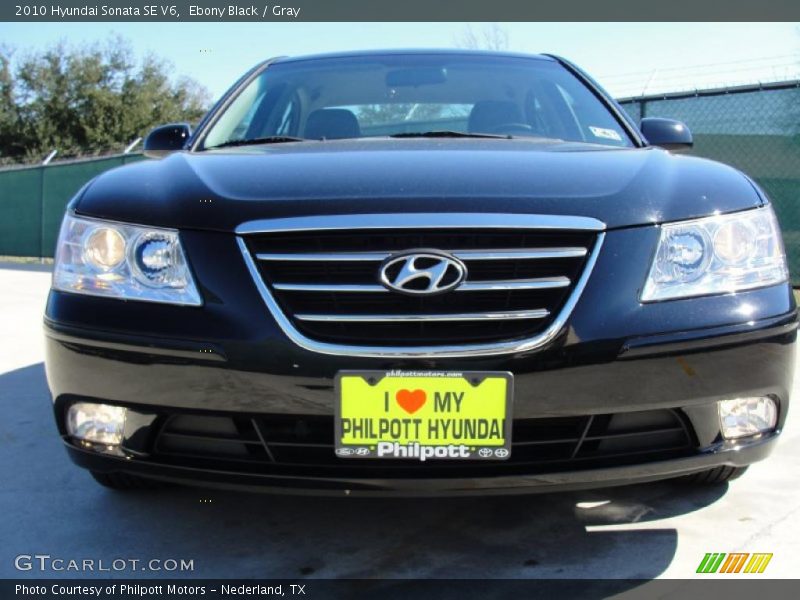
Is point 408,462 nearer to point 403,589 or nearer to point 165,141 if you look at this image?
point 403,589

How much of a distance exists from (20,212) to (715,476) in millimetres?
13807

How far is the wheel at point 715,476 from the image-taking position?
248 cm

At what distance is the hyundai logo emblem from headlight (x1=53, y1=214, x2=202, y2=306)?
1.46ft

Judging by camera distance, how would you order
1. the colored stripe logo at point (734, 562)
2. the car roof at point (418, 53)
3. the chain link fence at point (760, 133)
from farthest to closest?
the chain link fence at point (760, 133), the car roof at point (418, 53), the colored stripe logo at point (734, 562)

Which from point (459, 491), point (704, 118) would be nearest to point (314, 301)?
point (459, 491)

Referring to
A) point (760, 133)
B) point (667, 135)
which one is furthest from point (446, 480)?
Answer: point (760, 133)

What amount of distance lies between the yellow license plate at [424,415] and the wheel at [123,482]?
1030mm

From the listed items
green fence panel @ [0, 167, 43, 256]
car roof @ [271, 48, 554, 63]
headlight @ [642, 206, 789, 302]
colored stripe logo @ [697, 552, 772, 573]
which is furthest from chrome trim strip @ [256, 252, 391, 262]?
green fence panel @ [0, 167, 43, 256]

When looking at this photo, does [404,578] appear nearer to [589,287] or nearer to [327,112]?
[589,287]

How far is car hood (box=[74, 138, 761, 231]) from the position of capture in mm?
1863

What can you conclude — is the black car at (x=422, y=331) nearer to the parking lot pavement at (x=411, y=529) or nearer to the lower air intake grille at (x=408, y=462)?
the lower air intake grille at (x=408, y=462)

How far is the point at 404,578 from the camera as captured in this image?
2010 mm

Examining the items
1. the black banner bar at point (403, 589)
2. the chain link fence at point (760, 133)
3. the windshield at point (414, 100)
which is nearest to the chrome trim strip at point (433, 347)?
the black banner bar at point (403, 589)

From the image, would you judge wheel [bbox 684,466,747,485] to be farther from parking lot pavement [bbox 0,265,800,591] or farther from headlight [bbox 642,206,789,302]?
headlight [bbox 642,206,789,302]
